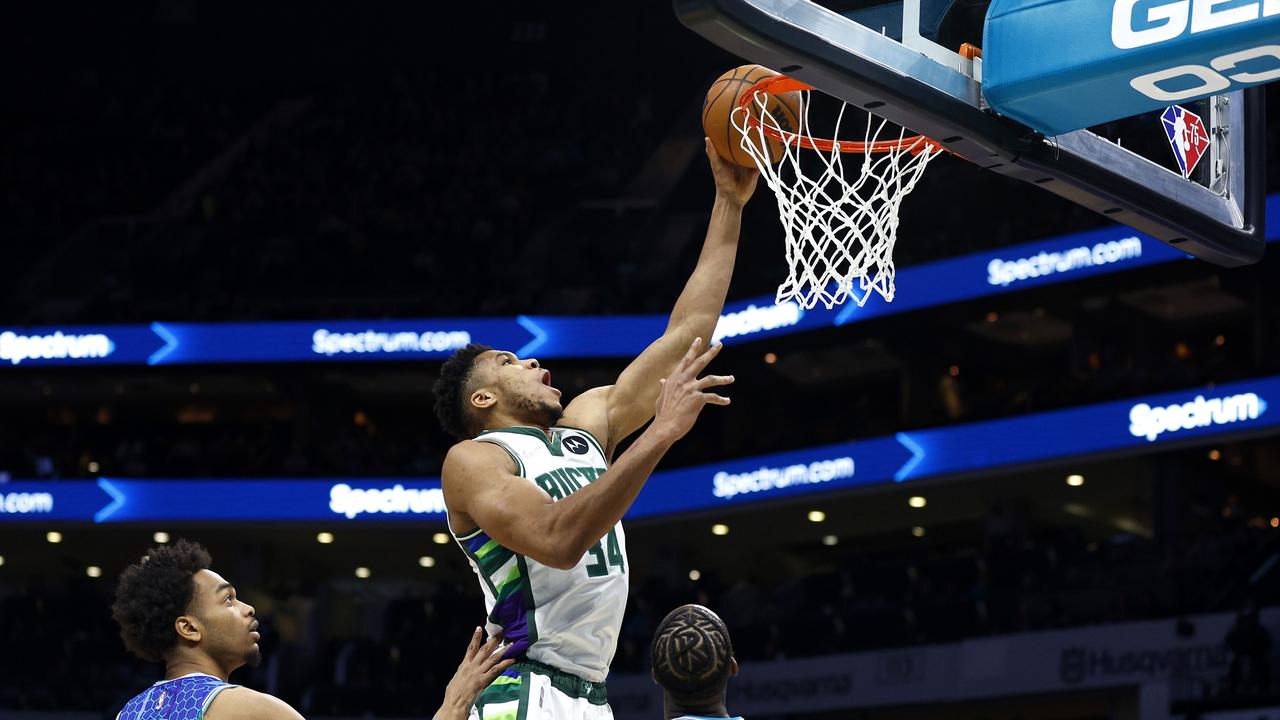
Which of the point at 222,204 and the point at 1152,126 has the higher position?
Answer: the point at 222,204

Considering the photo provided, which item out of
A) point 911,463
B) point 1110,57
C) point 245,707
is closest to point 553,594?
point 245,707

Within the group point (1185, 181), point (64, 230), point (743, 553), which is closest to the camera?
point (1185, 181)

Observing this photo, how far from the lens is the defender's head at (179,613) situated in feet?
11.3

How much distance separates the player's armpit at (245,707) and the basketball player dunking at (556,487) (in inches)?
23.8

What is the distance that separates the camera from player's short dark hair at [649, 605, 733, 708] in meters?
3.56

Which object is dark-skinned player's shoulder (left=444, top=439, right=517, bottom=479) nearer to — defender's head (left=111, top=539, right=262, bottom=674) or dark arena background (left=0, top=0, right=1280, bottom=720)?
defender's head (left=111, top=539, right=262, bottom=674)

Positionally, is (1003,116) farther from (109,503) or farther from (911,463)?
(109,503)

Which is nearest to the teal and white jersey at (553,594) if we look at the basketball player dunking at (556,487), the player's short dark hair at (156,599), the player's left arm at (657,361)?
the basketball player dunking at (556,487)

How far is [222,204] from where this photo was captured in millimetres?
25750

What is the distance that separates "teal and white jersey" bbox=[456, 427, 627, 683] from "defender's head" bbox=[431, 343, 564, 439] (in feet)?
0.64

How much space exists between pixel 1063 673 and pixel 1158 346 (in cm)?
632

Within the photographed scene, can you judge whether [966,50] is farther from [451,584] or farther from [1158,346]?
[451,584]

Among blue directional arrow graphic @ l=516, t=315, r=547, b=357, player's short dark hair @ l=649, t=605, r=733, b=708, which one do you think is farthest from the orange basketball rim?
blue directional arrow graphic @ l=516, t=315, r=547, b=357

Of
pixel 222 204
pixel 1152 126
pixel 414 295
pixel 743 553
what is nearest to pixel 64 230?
pixel 222 204
